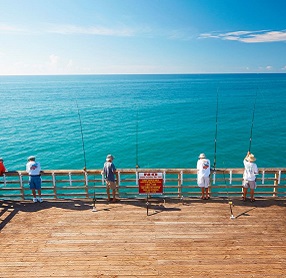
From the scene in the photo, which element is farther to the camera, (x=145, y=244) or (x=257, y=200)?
(x=257, y=200)

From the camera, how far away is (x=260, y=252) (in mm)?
6125

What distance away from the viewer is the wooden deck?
→ 5676 mm

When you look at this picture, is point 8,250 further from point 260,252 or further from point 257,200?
point 257,200

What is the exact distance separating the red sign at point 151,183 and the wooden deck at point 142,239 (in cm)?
56

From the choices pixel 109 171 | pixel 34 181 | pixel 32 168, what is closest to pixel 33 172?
pixel 32 168

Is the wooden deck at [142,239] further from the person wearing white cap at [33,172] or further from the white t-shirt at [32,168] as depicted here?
the white t-shirt at [32,168]

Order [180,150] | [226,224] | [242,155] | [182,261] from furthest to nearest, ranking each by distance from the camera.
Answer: [180,150]
[242,155]
[226,224]
[182,261]

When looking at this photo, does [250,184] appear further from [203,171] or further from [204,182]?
[203,171]

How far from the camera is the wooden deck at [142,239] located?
5.68 metres

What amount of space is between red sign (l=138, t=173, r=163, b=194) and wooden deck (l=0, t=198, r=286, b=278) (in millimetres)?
557

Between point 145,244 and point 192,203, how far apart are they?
280cm

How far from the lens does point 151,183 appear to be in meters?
8.57

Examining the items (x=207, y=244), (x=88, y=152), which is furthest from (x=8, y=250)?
(x=88, y=152)

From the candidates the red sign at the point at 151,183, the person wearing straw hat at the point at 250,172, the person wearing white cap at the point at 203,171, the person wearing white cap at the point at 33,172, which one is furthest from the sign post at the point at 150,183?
the person wearing white cap at the point at 33,172
